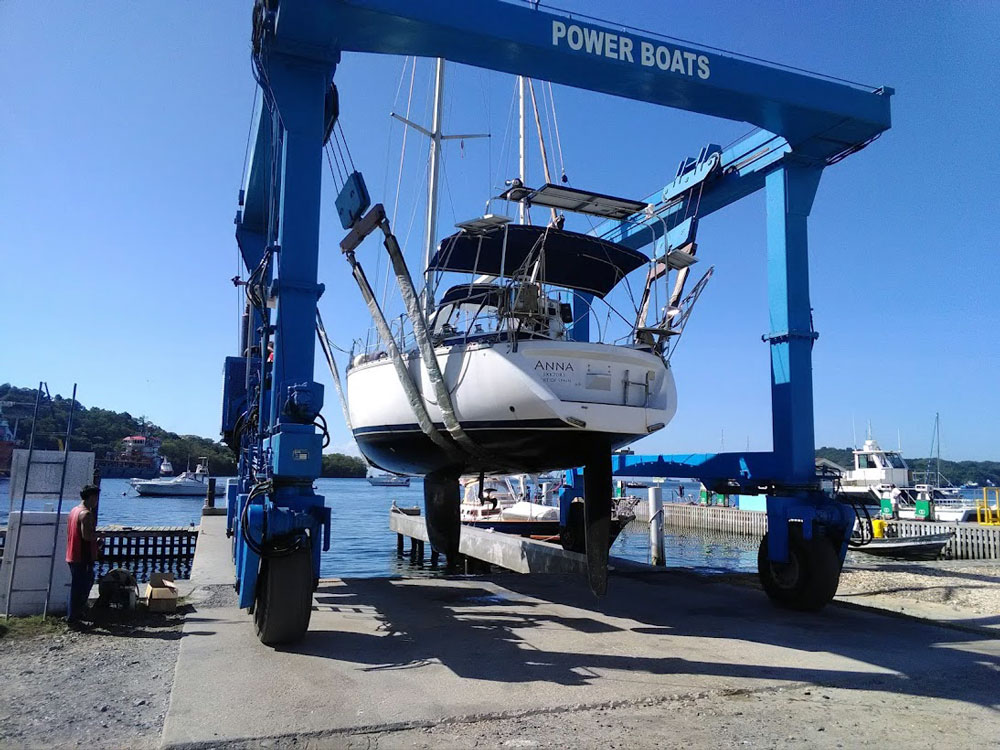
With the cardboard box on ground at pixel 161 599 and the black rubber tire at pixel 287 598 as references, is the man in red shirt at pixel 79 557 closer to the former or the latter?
the cardboard box on ground at pixel 161 599

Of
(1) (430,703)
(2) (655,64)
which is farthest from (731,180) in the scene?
(1) (430,703)

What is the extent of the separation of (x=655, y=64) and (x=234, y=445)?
9184mm

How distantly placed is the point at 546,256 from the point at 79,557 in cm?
606

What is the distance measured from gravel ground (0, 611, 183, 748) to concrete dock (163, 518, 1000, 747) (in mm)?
180

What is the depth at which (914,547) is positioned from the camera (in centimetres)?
2017

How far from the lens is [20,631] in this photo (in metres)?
6.39

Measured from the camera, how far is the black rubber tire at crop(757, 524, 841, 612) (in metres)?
8.12

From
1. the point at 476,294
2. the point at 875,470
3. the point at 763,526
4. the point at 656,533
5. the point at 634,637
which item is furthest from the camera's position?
the point at 875,470

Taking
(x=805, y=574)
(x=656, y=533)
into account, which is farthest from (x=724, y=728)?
(x=656, y=533)

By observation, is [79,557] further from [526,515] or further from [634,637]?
[526,515]

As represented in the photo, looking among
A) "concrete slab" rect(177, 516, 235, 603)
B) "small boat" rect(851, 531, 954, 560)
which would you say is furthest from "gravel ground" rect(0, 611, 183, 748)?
"small boat" rect(851, 531, 954, 560)

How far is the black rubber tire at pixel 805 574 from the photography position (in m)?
8.12

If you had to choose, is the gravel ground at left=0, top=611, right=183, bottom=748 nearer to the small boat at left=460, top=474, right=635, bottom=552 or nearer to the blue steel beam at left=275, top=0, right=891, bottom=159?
the blue steel beam at left=275, top=0, right=891, bottom=159

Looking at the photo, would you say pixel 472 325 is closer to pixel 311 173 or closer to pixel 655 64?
pixel 311 173
